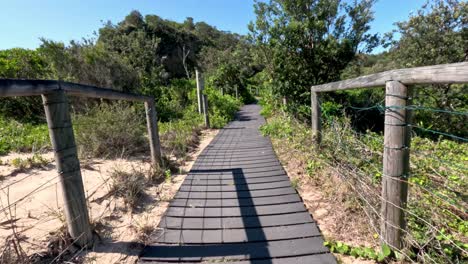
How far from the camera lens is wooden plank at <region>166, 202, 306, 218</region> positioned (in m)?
2.58

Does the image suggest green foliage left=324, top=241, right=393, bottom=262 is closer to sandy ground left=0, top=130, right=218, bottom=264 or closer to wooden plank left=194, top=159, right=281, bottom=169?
sandy ground left=0, top=130, right=218, bottom=264

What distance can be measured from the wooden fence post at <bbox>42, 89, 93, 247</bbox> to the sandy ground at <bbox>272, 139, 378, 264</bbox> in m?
2.05

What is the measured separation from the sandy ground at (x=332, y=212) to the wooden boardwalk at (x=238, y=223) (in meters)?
0.10

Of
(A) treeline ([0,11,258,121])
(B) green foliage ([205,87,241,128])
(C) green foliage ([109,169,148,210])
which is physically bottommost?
(C) green foliage ([109,169,148,210])

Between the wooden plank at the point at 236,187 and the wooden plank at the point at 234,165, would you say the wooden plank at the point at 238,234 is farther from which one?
the wooden plank at the point at 234,165

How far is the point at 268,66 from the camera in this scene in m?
8.63

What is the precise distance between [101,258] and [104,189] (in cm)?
132

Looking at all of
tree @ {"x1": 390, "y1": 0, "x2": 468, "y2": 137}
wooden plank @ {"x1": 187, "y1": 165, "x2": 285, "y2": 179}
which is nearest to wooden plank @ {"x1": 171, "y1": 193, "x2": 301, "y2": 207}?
wooden plank @ {"x1": 187, "y1": 165, "x2": 285, "y2": 179}

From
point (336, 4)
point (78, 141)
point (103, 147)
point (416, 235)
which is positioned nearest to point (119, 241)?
point (416, 235)

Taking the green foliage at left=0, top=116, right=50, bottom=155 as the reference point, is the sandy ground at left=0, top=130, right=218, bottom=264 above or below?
below

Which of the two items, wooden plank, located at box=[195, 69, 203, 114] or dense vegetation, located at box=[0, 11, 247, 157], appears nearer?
dense vegetation, located at box=[0, 11, 247, 157]

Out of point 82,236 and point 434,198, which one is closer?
point 82,236

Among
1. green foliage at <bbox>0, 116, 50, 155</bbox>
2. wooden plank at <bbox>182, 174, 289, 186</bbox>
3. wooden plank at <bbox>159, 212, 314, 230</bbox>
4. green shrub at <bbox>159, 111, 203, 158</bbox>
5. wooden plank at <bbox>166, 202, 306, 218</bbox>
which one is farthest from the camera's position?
green shrub at <bbox>159, 111, 203, 158</bbox>

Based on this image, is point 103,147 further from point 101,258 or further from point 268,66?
point 268,66
